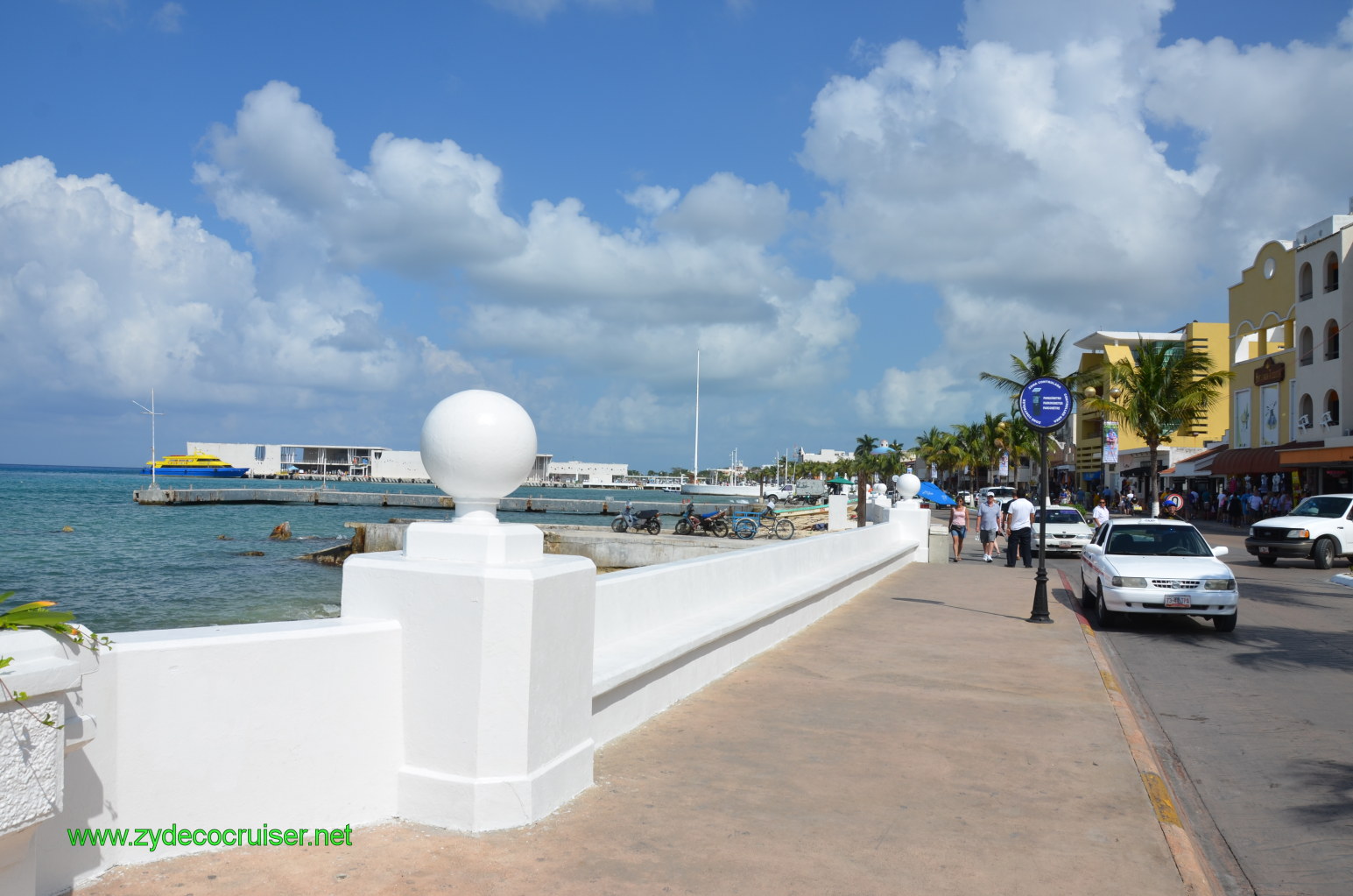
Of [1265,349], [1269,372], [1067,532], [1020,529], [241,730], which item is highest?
[1265,349]

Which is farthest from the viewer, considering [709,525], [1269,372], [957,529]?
[1269,372]

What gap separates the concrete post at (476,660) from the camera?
423cm

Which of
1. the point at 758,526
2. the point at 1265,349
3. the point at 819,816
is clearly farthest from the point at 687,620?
the point at 1265,349

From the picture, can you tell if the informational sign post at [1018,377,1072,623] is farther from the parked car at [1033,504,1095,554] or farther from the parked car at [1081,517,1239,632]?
the parked car at [1033,504,1095,554]

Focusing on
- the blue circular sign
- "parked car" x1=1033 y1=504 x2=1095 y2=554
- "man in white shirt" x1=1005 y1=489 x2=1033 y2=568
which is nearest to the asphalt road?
the blue circular sign

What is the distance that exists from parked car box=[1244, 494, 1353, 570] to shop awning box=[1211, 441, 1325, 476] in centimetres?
1597

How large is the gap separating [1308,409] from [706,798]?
44052 millimetres

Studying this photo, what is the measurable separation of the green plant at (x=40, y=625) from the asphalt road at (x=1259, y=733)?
490 cm

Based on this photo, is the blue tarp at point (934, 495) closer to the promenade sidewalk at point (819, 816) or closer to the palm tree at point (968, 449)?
the promenade sidewalk at point (819, 816)

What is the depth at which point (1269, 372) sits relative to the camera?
4312 centimetres

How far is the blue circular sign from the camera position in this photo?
41.1 feet

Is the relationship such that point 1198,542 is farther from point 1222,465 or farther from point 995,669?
point 1222,465

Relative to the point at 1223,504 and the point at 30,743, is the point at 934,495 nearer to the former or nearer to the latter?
the point at 1223,504

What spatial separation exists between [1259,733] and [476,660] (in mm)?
6278
